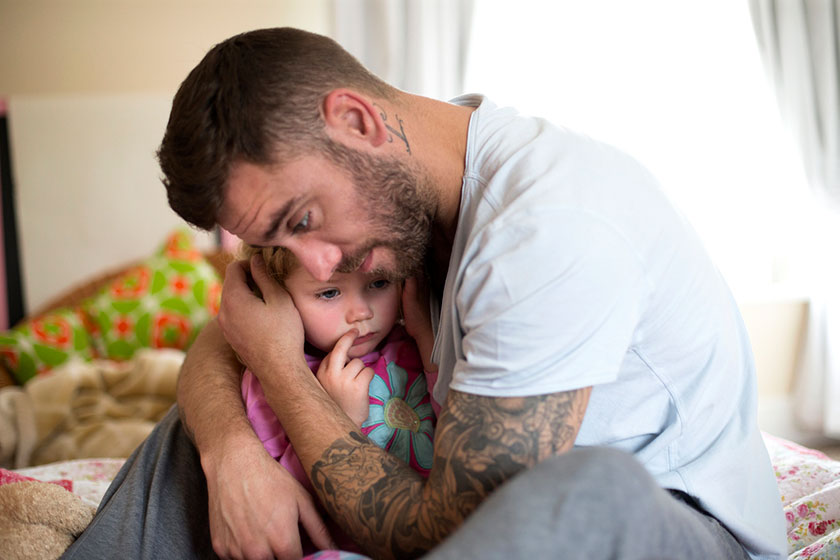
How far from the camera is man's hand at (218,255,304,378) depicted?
136 centimetres

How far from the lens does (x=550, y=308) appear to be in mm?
950

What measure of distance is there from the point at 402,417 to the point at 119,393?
1761 mm

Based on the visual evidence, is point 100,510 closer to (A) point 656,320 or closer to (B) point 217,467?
(B) point 217,467

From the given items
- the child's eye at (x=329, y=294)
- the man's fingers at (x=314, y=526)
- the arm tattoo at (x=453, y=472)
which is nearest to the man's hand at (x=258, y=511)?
the man's fingers at (x=314, y=526)

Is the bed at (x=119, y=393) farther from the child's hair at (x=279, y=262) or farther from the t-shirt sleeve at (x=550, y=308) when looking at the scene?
the child's hair at (x=279, y=262)

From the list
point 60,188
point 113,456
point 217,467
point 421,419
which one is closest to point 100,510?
point 217,467

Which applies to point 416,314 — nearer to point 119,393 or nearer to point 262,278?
point 262,278

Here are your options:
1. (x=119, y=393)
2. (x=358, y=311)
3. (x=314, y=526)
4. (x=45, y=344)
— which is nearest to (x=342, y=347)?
(x=358, y=311)

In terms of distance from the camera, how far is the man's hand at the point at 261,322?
1.36 metres

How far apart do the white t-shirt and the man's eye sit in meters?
0.24

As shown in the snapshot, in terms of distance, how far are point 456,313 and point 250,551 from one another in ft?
1.67

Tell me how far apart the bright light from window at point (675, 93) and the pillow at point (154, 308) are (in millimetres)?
1558

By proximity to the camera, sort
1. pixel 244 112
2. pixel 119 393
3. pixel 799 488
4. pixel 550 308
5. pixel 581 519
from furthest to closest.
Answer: pixel 119 393
pixel 799 488
pixel 244 112
pixel 550 308
pixel 581 519

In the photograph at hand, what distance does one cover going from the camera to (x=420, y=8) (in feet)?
11.0
